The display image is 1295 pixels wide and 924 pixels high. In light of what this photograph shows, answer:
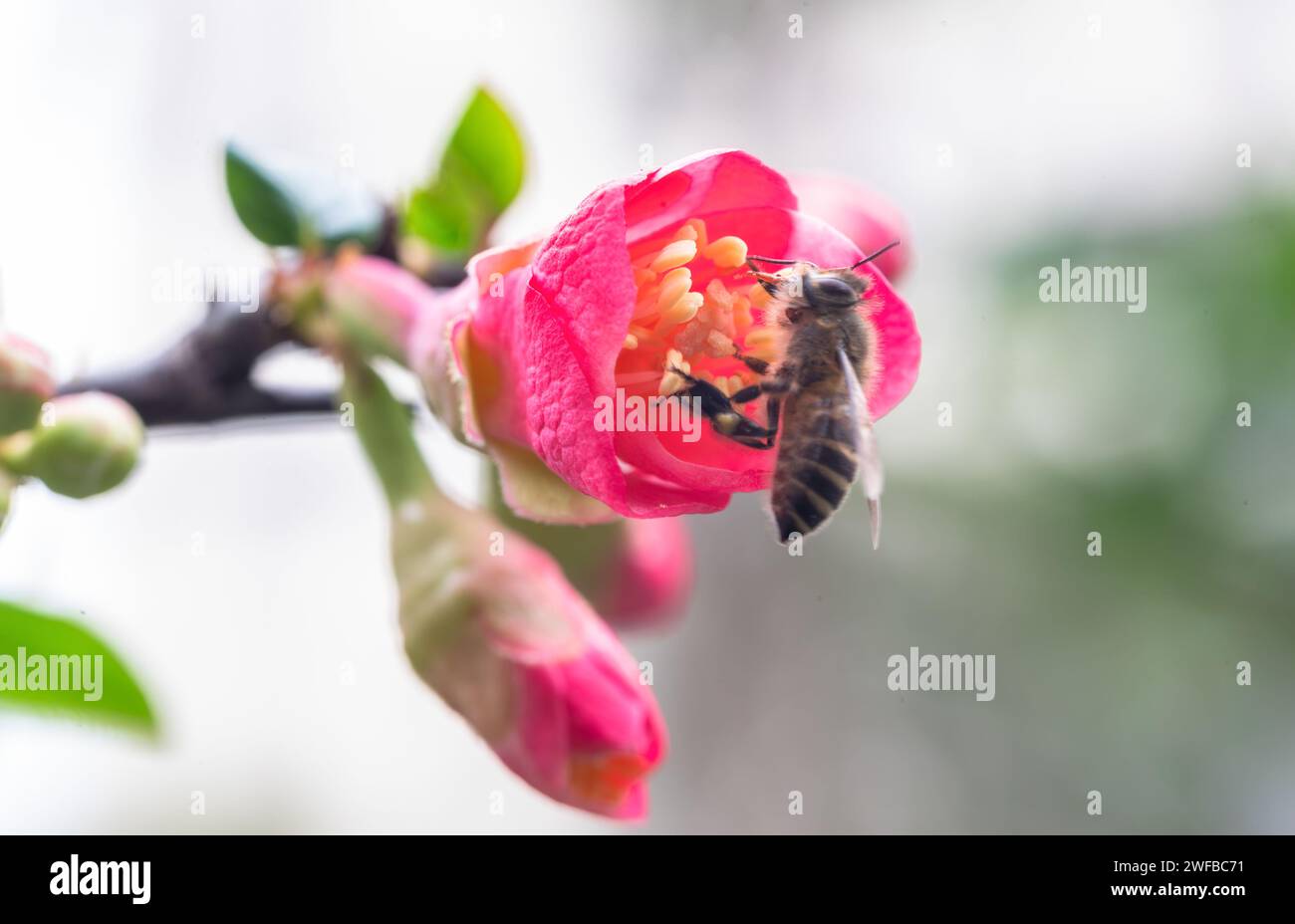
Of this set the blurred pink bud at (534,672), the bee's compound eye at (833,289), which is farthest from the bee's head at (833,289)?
the blurred pink bud at (534,672)

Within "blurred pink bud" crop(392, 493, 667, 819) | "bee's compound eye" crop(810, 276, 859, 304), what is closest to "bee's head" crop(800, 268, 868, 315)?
"bee's compound eye" crop(810, 276, 859, 304)

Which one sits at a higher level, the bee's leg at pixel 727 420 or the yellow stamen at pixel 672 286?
the yellow stamen at pixel 672 286

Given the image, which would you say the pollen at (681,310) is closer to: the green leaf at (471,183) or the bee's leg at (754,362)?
the bee's leg at (754,362)

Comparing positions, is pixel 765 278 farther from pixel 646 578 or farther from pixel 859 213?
pixel 646 578

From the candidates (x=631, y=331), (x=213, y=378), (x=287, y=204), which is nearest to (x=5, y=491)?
(x=213, y=378)

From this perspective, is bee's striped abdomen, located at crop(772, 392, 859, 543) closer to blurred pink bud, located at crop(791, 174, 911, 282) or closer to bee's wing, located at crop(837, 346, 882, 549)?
bee's wing, located at crop(837, 346, 882, 549)
